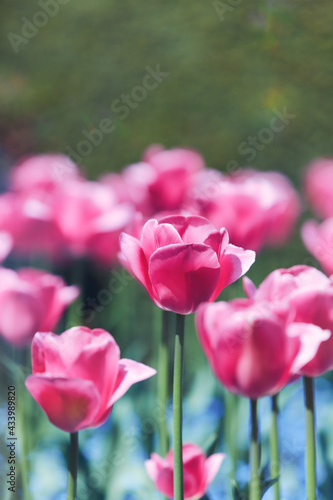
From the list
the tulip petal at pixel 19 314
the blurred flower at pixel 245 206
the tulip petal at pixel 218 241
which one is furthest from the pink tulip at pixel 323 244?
the tulip petal at pixel 19 314

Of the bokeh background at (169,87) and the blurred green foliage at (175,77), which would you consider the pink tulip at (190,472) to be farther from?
the blurred green foliage at (175,77)

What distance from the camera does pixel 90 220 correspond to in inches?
27.7

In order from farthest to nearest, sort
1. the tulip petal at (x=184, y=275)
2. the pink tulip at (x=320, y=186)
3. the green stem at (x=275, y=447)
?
the pink tulip at (x=320, y=186), the green stem at (x=275, y=447), the tulip petal at (x=184, y=275)

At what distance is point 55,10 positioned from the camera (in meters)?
0.84

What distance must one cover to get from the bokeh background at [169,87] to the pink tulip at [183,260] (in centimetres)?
32

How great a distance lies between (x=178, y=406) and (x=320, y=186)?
470mm

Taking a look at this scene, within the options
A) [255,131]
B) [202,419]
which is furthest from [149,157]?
[202,419]

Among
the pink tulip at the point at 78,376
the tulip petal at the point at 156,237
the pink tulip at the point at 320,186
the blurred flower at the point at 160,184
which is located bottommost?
the pink tulip at the point at 320,186

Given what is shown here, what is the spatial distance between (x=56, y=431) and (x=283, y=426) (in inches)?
10.3

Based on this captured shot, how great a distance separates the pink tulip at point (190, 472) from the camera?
49 cm

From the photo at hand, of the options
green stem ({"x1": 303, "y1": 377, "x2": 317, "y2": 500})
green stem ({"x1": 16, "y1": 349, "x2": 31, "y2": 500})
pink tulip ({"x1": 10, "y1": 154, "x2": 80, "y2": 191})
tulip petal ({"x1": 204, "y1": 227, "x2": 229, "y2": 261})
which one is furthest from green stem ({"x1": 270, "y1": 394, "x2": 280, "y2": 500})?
pink tulip ({"x1": 10, "y1": 154, "x2": 80, "y2": 191})

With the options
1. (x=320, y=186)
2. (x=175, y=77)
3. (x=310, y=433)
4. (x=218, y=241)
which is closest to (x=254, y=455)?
(x=310, y=433)

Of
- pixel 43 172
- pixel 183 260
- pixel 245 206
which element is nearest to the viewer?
pixel 183 260

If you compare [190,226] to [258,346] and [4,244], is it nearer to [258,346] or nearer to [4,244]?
[258,346]
